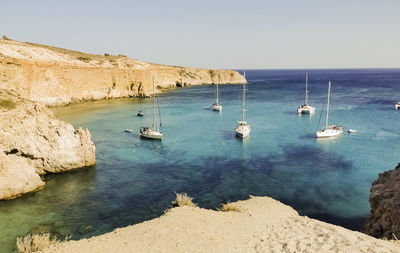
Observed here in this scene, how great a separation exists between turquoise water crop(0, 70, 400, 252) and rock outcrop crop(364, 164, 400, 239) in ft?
13.3

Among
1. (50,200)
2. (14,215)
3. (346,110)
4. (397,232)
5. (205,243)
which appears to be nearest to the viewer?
(205,243)

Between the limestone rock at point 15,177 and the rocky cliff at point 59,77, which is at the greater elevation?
the rocky cliff at point 59,77

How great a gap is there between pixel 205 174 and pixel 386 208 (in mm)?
17609

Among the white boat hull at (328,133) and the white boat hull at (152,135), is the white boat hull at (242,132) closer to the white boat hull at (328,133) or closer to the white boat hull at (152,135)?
the white boat hull at (328,133)

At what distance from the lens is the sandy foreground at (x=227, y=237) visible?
457 inches

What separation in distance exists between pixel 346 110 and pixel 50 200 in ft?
229

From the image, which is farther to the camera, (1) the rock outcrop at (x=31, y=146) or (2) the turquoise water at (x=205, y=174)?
(1) the rock outcrop at (x=31, y=146)

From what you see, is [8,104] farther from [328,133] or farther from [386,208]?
[328,133]

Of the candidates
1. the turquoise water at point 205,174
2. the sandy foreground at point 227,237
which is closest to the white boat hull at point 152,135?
the turquoise water at point 205,174

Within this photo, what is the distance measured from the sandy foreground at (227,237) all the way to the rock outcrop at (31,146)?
596 inches

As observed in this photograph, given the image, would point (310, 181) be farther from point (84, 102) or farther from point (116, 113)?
point (84, 102)

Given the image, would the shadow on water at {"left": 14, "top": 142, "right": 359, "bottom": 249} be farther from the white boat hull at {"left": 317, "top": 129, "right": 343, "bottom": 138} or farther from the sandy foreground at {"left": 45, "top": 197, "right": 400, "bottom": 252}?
the white boat hull at {"left": 317, "top": 129, "right": 343, "bottom": 138}

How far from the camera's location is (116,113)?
6712 cm

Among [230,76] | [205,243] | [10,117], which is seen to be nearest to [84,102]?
[10,117]
